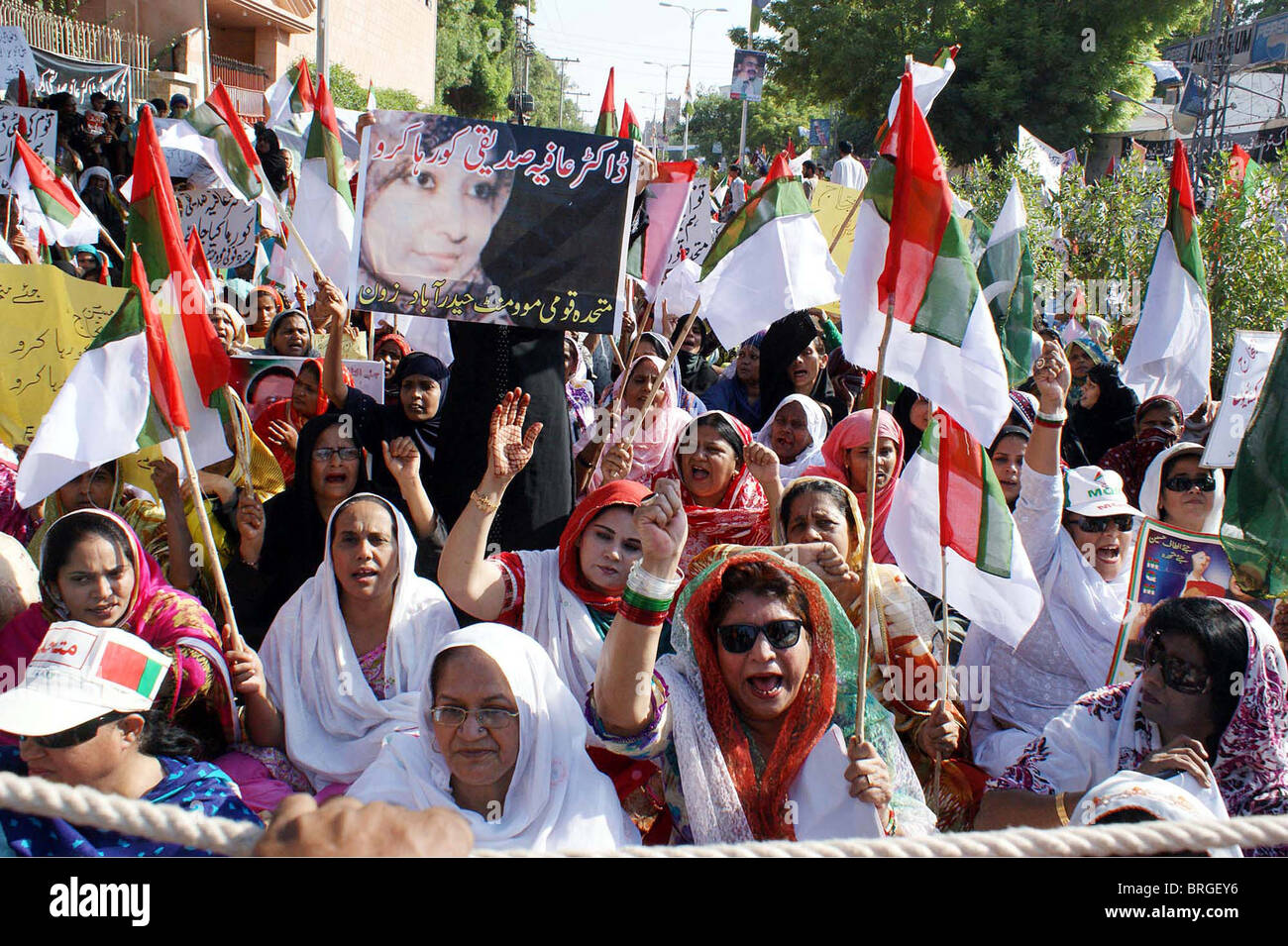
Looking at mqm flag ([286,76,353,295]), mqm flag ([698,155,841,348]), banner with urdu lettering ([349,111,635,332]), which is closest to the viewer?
banner with urdu lettering ([349,111,635,332])

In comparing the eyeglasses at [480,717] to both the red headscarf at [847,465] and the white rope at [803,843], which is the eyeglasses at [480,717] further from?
the red headscarf at [847,465]

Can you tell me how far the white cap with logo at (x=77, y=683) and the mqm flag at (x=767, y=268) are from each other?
2591 millimetres

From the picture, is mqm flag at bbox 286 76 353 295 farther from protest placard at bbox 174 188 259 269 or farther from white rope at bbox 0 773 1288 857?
white rope at bbox 0 773 1288 857

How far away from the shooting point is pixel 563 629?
2730 mm

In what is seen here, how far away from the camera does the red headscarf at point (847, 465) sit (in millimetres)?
3639

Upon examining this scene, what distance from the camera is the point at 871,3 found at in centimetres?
2469

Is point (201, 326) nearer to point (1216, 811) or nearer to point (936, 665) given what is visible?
point (936, 665)

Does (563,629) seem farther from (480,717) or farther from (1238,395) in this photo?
(1238,395)

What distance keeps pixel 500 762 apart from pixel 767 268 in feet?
8.73

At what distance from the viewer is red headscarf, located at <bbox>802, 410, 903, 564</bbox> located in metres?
3.64

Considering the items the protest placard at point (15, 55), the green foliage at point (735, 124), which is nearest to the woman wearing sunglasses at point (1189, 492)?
the protest placard at point (15, 55)

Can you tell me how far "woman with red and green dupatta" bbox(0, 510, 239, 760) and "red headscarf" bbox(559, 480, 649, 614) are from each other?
888 mm

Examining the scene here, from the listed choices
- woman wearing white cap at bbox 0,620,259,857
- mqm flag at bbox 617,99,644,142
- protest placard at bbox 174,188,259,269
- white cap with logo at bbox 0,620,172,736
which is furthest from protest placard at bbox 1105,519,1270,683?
protest placard at bbox 174,188,259,269

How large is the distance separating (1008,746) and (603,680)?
4.81 ft
